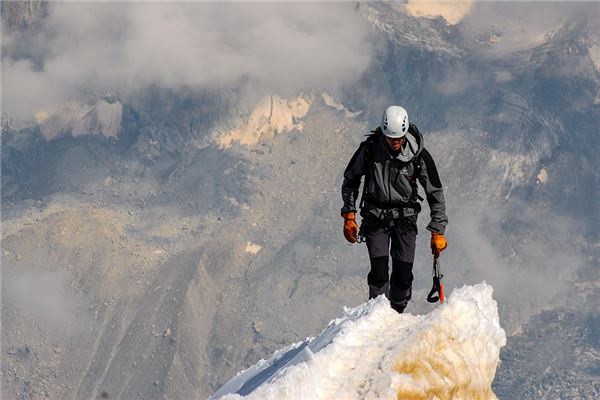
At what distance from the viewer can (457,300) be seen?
71.2 feet

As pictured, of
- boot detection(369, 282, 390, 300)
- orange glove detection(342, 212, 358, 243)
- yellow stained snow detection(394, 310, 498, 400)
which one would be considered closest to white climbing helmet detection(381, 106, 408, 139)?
orange glove detection(342, 212, 358, 243)

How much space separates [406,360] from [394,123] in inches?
377

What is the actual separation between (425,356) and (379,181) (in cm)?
1005

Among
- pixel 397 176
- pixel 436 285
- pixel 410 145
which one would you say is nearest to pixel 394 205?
pixel 397 176

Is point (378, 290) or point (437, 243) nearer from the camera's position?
point (437, 243)

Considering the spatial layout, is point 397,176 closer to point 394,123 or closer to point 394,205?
point 394,205

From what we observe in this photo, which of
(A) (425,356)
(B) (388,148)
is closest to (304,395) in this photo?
(A) (425,356)

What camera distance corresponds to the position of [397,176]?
Answer: 1170 inches

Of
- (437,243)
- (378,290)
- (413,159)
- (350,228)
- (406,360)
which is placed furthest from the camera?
(350,228)

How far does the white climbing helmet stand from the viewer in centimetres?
2855

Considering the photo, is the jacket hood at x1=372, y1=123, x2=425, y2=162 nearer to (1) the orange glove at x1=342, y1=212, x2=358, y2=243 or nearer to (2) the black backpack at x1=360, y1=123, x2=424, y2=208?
(2) the black backpack at x1=360, y1=123, x2=424, y2=208

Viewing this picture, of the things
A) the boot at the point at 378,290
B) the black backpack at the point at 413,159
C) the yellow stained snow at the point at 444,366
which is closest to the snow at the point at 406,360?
the yellow stained snow at the point at 444,366

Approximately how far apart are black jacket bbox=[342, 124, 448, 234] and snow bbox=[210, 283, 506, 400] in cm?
710

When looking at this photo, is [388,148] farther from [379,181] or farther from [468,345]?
[468,345]
